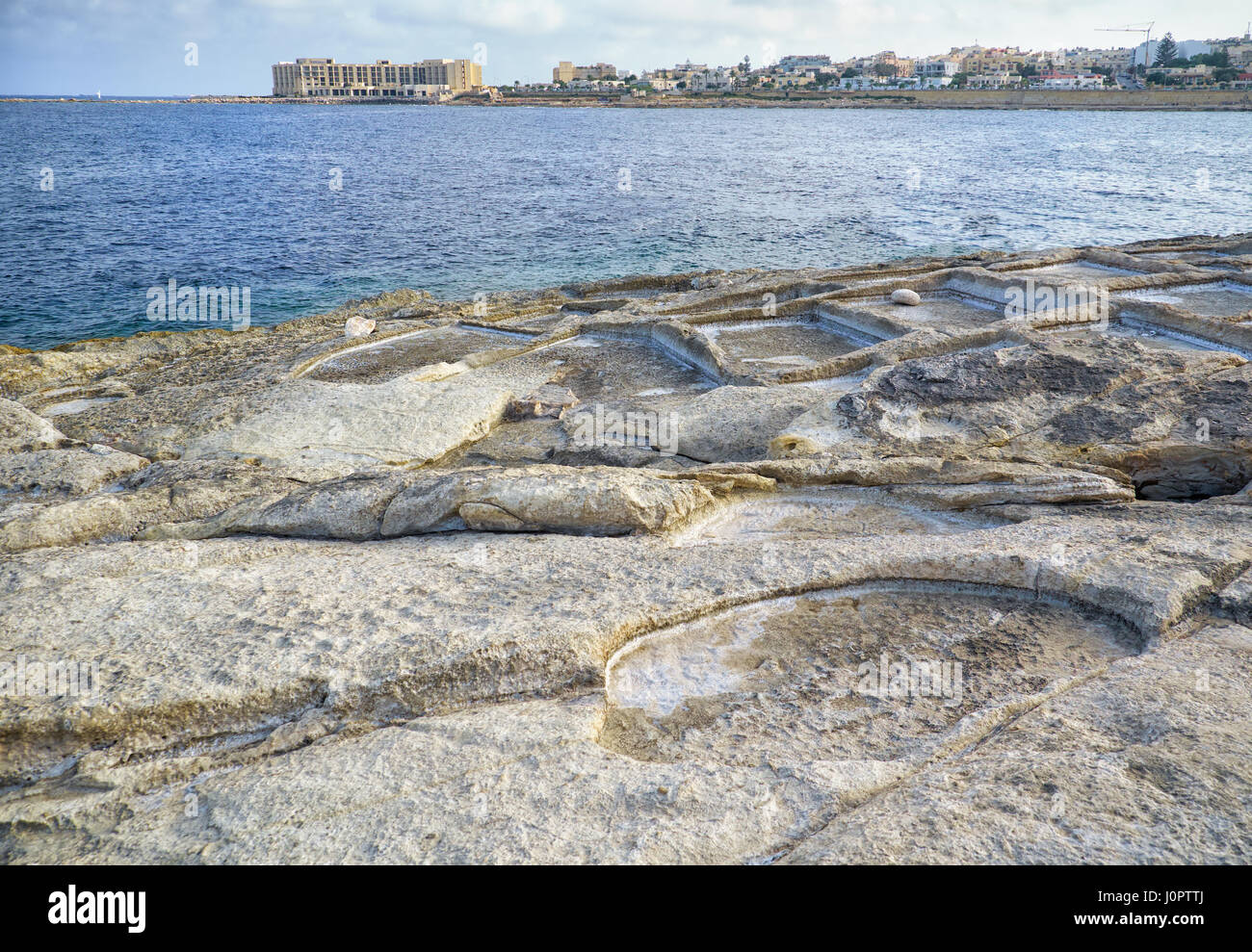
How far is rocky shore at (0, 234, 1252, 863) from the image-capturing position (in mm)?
2783

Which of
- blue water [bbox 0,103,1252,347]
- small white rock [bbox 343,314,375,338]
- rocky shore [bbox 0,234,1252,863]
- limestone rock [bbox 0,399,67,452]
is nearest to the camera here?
rocky shore [bbox 0,234,1252,863]

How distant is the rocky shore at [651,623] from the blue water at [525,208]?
12812 mm

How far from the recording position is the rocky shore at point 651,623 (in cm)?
278

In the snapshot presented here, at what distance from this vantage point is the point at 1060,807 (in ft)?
8.67

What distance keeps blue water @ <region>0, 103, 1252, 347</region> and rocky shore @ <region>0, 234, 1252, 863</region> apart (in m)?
12.8

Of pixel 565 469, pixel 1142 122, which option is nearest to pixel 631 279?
pixel 565 469

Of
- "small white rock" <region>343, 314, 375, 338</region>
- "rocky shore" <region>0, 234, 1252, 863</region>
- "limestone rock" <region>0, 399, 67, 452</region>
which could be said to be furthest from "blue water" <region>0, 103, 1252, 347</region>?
"rocky shore" <region>0, 234, 1252, 863</region>

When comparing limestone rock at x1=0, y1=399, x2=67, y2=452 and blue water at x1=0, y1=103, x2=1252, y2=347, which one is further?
blue water at x1=0, y1=103, x2=1252, y2=347

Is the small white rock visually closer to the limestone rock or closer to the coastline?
the limestone rock

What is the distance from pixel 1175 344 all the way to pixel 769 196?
27519mm

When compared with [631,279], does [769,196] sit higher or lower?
higher

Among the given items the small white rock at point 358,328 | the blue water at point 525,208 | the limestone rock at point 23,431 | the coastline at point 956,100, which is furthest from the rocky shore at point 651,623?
the coastline at point 956,100

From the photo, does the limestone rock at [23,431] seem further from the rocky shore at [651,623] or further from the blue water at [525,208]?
the blue water at [525,208]

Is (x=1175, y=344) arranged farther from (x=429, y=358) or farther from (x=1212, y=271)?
(x=429, y=358)
